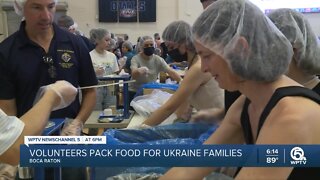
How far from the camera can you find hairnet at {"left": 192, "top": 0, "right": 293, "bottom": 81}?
93cm

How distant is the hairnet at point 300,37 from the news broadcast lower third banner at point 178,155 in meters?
0.66

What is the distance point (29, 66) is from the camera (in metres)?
1.66

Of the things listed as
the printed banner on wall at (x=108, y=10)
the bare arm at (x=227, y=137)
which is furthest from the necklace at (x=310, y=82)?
the printed banner on wall at (x=108, y=10)

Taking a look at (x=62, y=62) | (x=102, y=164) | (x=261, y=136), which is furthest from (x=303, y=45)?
(x=62, y=62)

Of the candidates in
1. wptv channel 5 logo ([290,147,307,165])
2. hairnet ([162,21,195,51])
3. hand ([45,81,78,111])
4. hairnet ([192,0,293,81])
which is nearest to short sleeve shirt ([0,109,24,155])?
hand ([45,81,78,111])

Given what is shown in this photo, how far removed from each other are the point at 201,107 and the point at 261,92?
1136 millimetres

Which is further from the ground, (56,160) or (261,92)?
(261,92)

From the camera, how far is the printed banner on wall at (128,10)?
9992 millimetres

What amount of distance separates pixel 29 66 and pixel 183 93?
830 millimetres

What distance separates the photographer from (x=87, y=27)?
10109mm

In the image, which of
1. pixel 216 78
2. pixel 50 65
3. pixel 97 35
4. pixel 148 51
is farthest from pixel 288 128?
pixel 97 35

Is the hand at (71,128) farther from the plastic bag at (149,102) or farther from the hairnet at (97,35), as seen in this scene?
the hairnet at (97,35)

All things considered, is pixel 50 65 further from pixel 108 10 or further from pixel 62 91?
pixel 108 10

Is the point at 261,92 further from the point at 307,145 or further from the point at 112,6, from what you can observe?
the point at 112,6
